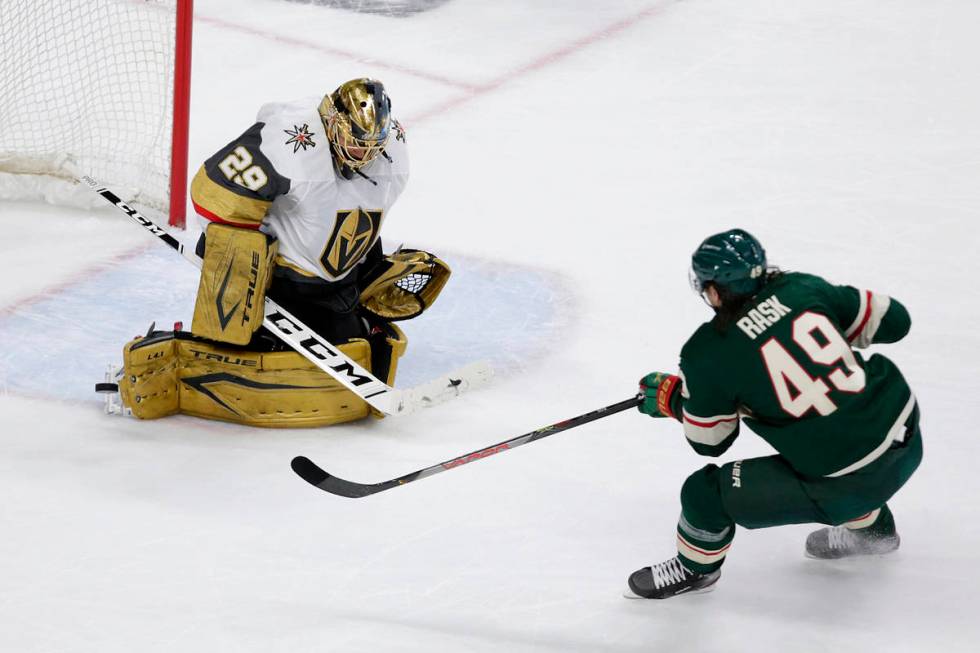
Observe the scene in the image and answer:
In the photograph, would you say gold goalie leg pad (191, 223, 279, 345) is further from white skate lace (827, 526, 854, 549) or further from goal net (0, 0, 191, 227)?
white skate lace (827, 526, 854, 549)

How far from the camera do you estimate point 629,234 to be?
14.8 ft

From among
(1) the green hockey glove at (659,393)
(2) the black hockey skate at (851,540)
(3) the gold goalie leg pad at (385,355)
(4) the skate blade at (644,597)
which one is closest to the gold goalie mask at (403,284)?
(3) the gold goalie leg pad at (385,355)

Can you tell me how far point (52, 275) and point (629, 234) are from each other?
171 cm

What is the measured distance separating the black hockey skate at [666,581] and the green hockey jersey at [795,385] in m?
0.29

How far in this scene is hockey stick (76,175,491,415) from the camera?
10.7 feet

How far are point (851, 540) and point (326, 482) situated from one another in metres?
1.08

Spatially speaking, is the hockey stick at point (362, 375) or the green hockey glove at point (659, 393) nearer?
the green hockey glove at point (659, 393)

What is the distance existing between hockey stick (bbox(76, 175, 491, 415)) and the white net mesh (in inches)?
50.2

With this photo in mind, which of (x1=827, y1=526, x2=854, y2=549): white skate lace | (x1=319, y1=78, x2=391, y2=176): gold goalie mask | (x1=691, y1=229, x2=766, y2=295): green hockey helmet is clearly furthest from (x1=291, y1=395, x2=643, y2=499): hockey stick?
(x1=319, y1=78, x2=391, y2=176): gold goalie mask

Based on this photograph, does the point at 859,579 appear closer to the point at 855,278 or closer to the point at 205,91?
the point at 855,278

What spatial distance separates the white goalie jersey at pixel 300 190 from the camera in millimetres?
3160

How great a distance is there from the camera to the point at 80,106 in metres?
4.61

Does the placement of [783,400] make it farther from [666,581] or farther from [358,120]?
[358,120]

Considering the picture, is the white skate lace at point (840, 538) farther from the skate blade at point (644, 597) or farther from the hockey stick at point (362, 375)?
the hockey stick at point (362, 375)
